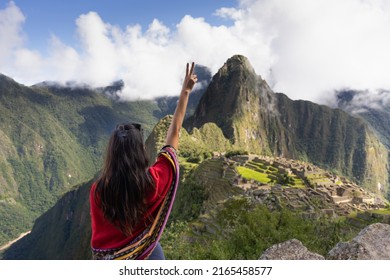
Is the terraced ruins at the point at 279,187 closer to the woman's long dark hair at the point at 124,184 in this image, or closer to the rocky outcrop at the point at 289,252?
the rocky outcrop at the point at 289,252

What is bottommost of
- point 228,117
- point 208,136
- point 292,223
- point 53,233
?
point 53,233

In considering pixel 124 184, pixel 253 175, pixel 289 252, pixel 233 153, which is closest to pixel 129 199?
pixel 124 184

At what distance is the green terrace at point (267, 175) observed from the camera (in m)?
39.7

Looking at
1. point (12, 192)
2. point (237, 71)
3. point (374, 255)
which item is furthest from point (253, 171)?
point (12, 192)

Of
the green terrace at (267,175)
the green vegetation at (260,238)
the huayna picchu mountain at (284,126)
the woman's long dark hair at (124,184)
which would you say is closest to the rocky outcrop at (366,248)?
the green vegetation at (260,238)

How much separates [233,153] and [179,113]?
181 feet

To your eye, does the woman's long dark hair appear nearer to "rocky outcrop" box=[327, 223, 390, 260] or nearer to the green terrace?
"rocky outcrop" box=[327, 223, 390, 260]

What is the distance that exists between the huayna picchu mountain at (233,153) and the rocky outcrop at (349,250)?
145 inches

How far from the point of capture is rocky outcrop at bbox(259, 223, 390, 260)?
507cm

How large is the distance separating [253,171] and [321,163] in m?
122

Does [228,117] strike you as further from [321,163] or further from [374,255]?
[374,255]

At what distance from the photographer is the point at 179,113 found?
2986 millimetres

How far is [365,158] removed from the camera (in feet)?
524

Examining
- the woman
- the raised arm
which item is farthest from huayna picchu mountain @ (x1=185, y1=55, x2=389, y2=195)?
the woman
